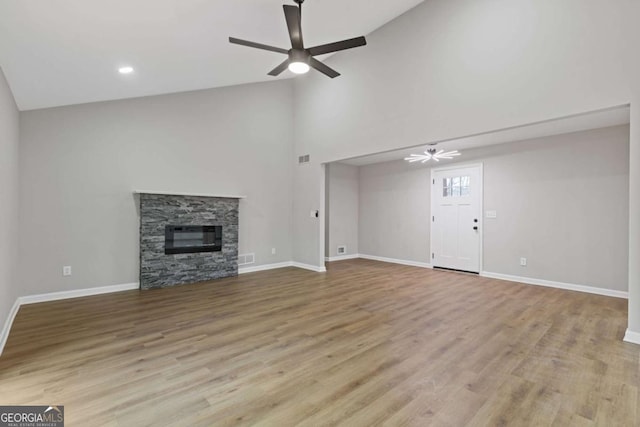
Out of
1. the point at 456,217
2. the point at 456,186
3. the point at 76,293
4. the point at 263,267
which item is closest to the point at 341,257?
the point at 263,267

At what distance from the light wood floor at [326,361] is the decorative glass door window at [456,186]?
250 cm

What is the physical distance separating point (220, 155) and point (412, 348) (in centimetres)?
487

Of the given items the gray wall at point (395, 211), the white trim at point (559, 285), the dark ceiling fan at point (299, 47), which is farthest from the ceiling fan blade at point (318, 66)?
the white trim at point (559, 285)

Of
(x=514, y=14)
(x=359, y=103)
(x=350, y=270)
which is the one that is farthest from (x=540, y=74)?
(x=350, y=270)

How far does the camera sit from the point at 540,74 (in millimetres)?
3488

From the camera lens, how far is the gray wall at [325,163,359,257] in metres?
7.79

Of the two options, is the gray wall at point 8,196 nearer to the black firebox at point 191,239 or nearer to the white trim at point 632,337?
the black firebox at point 191,239

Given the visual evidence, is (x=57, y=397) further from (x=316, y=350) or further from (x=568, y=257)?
(x=568, y=257)

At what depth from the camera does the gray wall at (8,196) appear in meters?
2.77

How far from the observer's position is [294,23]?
292 centimetres

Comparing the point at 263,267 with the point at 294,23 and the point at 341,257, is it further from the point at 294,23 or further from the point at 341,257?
the point at 294,23

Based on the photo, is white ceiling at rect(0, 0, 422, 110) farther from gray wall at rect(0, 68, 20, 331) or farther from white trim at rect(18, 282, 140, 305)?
white trim at rect(18, 282, 140, 305)

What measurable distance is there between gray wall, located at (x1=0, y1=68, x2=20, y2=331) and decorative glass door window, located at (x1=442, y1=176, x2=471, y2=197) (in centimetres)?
682

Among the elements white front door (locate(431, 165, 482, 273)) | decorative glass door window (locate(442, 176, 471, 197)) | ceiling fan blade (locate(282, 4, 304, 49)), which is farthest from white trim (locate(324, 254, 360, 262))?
ceiling fan blade (locate(282, 4, 304, 49))
